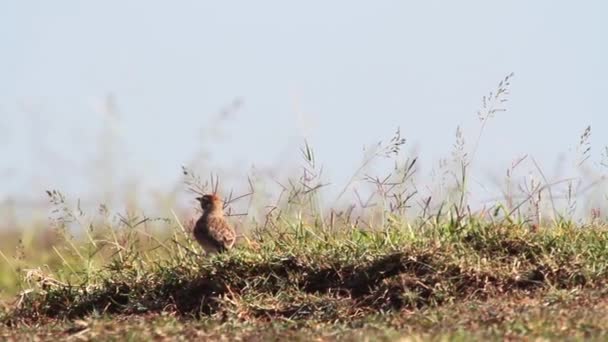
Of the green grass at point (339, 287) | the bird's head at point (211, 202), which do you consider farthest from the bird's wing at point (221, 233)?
the bird's head at point (211, 202)

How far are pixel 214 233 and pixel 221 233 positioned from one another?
0.04m

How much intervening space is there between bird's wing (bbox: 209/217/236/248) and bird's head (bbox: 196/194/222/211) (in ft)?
0.95

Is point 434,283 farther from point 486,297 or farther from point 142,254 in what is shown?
point 142,254

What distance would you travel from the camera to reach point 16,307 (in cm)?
677

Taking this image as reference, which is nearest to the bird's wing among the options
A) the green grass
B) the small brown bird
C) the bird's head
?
the small brown bird

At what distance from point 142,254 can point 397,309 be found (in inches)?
73.8

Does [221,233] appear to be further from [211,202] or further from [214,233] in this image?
[211,202]

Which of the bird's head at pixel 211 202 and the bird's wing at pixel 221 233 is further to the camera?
the bird's head at pixel 211 202

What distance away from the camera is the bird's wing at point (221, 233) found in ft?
23.1

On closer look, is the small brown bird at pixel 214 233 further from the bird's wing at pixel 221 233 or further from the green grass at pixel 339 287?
the green grass at pixel 339 287

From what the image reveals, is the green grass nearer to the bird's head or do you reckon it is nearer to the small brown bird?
the small brown bird

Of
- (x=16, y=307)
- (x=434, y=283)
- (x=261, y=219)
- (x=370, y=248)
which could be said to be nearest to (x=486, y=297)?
(x=434, y=283)

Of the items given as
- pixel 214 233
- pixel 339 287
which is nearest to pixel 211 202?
pixel 214 233

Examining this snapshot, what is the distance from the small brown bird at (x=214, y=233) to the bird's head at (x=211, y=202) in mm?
73
